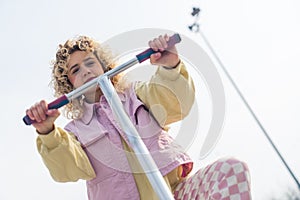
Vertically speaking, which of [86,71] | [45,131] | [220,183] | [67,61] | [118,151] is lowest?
[220,183]

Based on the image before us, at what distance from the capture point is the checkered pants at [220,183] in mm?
1610

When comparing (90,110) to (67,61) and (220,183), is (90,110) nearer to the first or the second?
(67,61)

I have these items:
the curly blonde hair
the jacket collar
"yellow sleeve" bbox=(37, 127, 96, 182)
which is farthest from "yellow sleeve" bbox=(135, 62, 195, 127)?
"yellow sleeve" bbox=(37, 127, 96, 182)

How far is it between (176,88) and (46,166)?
65 centimetres

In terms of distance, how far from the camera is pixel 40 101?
1799mm

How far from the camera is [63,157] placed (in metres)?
1.95

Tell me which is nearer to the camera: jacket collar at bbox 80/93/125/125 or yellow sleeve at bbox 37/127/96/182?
yellow sleeve at bbox 37/127/96/182

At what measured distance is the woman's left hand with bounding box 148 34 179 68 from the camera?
1.82 metres

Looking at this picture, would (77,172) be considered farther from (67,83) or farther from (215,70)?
(215,70)

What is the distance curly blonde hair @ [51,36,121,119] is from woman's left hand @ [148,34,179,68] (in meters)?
0.46

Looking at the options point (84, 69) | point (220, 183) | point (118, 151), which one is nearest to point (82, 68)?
point (84, 69)

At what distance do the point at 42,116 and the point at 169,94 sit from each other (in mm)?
562

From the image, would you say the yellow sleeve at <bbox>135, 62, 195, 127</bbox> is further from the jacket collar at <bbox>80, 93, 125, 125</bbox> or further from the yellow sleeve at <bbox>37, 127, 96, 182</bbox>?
the yellow sleeve at <bbox>37, 127, 96, 182</bbox>

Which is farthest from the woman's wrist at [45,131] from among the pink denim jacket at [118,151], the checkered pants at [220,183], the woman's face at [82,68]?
the checkered pants at [220,183]
